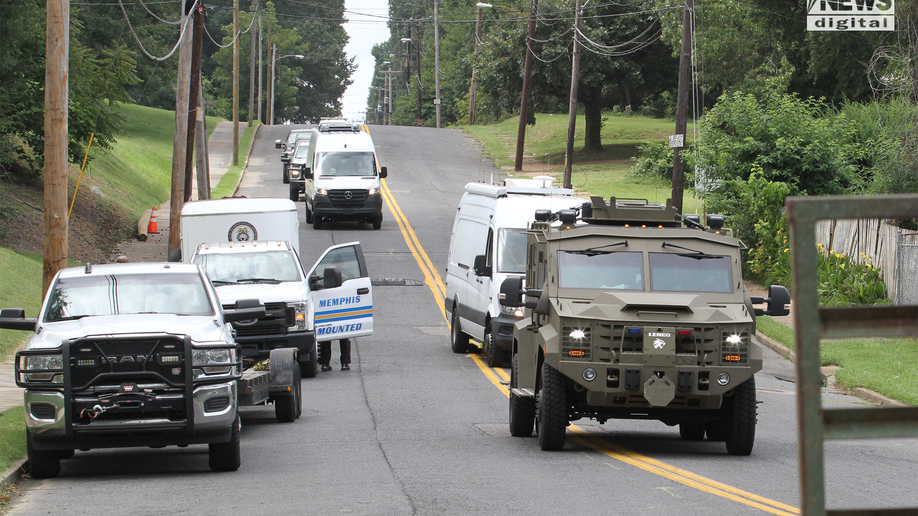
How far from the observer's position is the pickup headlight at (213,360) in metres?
9.56

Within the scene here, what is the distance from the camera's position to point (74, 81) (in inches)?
1132

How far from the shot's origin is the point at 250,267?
653 inches

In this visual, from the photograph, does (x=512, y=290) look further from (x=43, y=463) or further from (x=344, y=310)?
(x=344, y=310)

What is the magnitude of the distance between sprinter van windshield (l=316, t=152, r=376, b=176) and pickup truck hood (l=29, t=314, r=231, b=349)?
25163mm

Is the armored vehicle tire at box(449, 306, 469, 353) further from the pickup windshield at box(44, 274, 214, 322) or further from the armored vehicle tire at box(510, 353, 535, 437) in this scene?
the pickup windshield at box(44, 274, 214, 322)

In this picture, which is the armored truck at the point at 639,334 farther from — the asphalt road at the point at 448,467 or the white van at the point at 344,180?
the white van at the point at 344,180

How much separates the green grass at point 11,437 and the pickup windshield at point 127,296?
53.0 inches

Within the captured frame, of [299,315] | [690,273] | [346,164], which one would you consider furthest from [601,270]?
[346,164]

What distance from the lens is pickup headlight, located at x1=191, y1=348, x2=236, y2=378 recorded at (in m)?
9.56

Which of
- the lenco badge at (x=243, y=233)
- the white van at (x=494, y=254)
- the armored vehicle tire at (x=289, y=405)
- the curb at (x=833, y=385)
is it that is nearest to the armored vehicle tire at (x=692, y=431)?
the curb at (x=833, y=385)

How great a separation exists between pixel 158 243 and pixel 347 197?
6085 millimetres

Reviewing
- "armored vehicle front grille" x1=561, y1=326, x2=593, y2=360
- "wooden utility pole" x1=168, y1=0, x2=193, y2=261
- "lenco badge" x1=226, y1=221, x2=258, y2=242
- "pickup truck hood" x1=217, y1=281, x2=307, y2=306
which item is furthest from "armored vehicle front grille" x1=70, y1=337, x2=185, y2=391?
"wooden utility pole" x1=168, y1=0, x2=193, y2=261

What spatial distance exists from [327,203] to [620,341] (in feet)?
83.1

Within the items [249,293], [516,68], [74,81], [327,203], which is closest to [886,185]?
[249,293]
